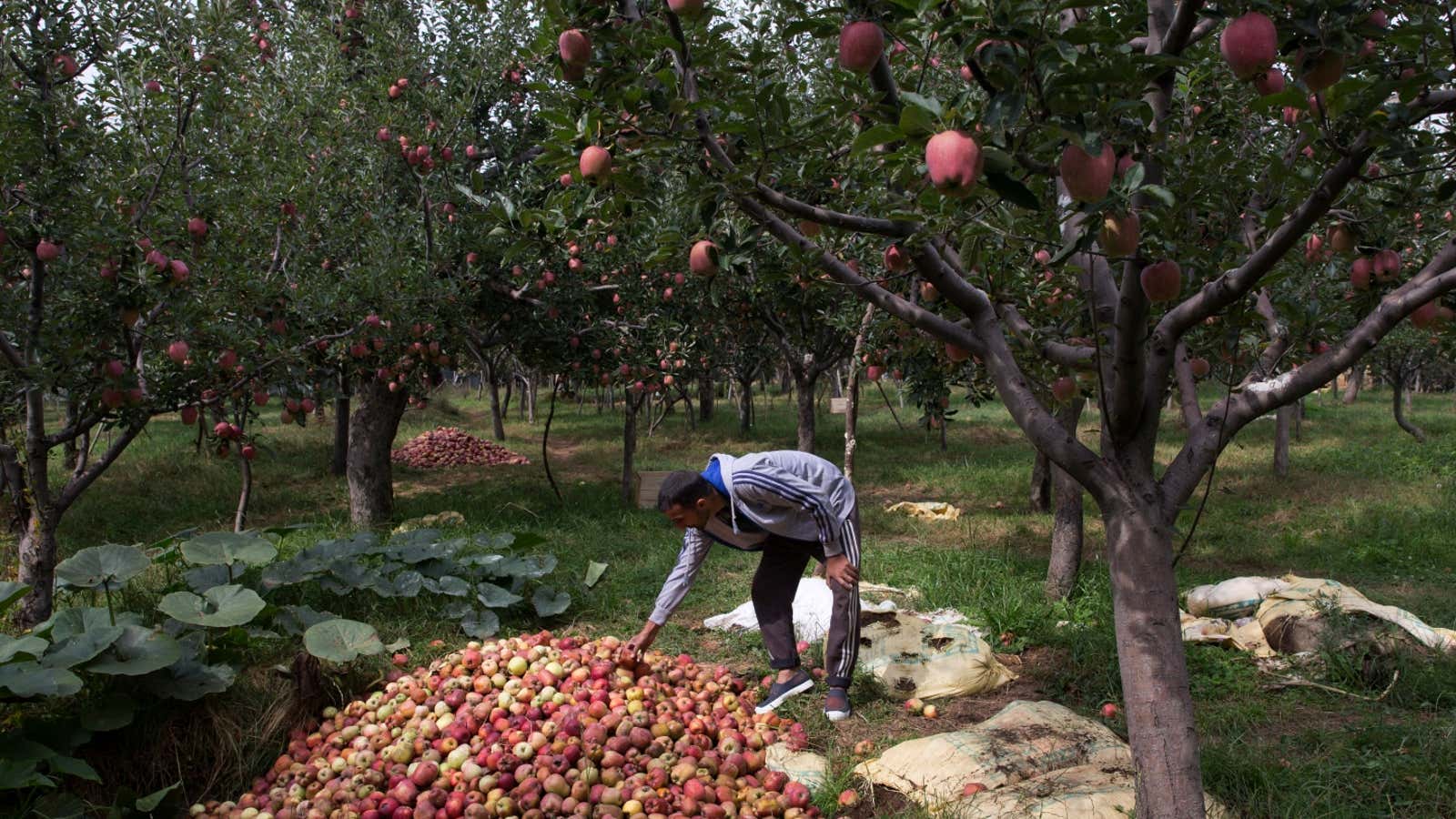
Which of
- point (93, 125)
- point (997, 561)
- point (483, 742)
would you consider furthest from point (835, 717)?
point (93, 125)

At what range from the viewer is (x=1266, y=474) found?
39.7 ft

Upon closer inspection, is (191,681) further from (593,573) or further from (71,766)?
(593,573)

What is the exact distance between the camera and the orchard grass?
345 centimetres

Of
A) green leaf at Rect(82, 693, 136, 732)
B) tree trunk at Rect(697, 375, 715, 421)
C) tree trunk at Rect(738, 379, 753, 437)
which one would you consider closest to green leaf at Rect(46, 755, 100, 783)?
green leaf at Rect(82, 693, 136, 732)

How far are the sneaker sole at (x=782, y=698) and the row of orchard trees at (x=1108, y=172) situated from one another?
5.57 feet

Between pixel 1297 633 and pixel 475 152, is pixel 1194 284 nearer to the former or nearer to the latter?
pixel 1297 633

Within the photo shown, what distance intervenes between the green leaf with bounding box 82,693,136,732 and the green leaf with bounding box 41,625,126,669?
180mm

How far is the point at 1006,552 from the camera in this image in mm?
7230

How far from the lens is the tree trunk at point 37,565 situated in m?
4.30

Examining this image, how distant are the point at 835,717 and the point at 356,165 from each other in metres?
6.13

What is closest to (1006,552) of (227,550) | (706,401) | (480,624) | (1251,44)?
(480,624)

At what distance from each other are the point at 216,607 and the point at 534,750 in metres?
1.58

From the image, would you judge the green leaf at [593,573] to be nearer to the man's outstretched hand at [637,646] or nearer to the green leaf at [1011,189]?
the man's outstretched hand at [637,646]

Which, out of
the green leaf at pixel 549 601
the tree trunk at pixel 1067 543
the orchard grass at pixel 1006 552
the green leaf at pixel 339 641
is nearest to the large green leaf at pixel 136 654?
the orchard grass at pixel 1006 552
